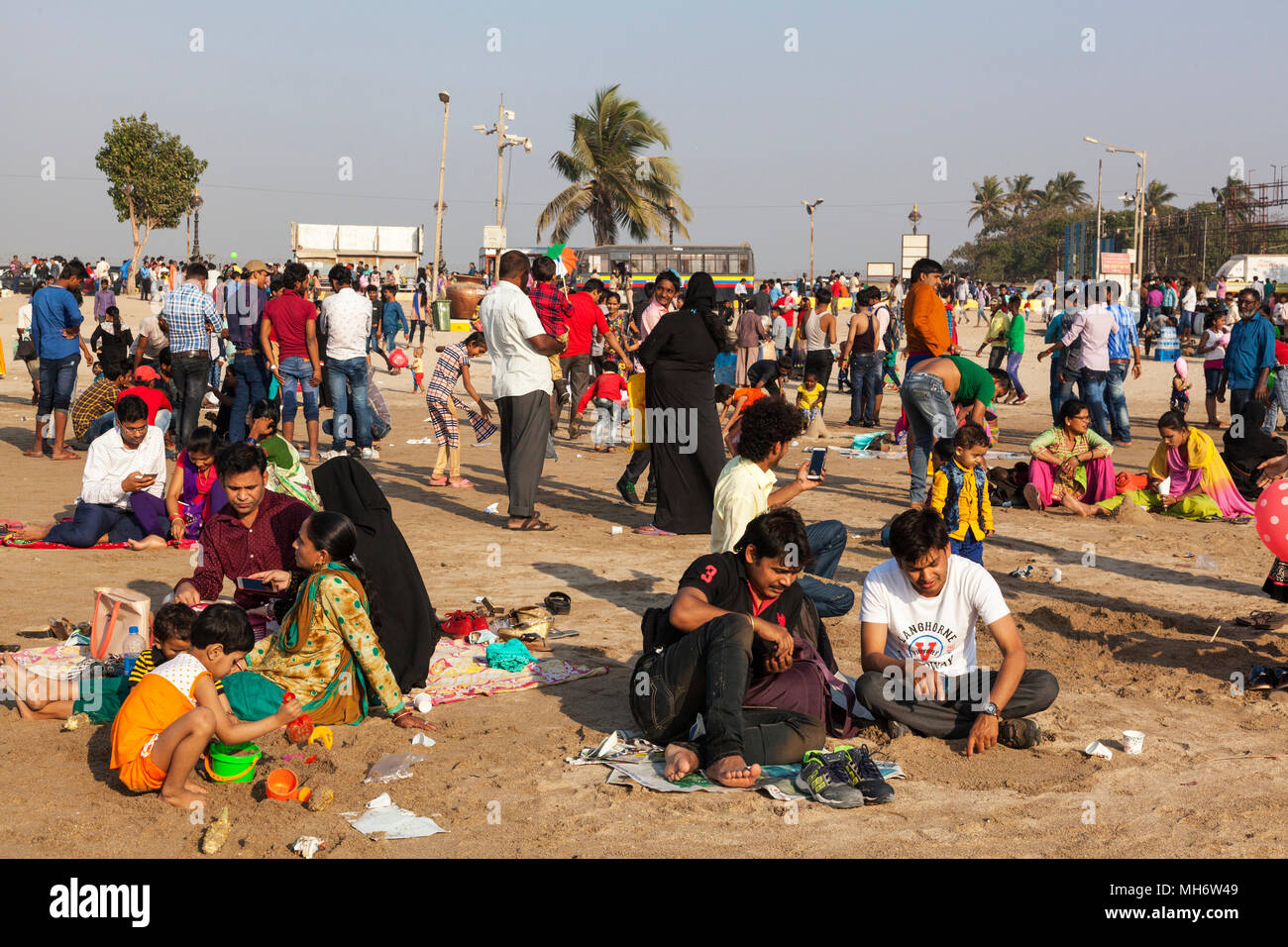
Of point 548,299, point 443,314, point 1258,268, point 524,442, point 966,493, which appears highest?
point 1258,268

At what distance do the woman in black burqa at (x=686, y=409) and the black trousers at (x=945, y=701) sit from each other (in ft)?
14.0

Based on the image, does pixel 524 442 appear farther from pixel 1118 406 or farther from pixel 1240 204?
pixel 1240 204

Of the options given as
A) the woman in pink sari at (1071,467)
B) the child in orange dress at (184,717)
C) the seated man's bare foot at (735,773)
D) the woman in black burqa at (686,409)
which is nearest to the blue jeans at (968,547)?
the woman in black burqa at (686,409)

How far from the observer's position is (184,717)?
A: 4.47m

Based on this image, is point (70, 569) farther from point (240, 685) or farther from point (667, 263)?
point (667, 263)

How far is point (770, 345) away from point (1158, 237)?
34704mm

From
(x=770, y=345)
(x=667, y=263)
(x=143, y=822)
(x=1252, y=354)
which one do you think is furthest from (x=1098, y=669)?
(x=667, y=263)

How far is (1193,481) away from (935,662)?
638 centimetres

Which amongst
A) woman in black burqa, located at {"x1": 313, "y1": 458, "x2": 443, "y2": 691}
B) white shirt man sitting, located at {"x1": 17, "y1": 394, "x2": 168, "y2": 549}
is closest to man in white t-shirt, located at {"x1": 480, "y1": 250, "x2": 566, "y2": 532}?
white shirt man sitting, located at {"x1": 17, "y1": 394, "x2": 168, "y2": 549}

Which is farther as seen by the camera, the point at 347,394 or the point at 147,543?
the point at 347,394

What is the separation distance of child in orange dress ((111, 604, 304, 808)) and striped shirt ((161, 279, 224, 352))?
8.23 meters

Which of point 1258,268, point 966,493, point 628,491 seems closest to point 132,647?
point 966,493

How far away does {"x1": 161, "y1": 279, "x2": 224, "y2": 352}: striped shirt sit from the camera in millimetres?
12289

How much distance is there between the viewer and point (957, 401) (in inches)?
382
